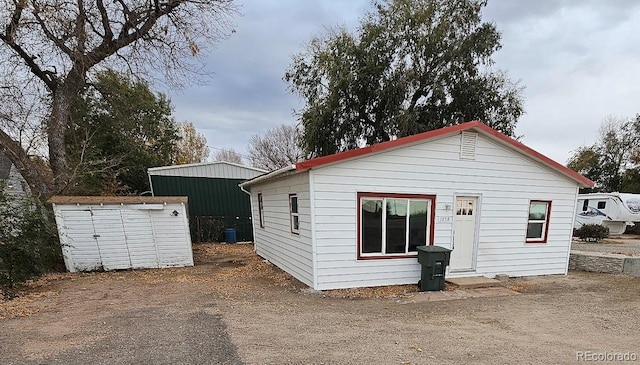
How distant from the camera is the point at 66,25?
31.4 ft

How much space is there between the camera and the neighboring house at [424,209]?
645 cm

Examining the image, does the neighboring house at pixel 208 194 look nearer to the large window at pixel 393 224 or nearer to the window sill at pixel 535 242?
the large window at pixel 393 224

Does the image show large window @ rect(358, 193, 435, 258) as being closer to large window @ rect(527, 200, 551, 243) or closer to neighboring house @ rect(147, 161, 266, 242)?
large window @ rect(527, 200, 551, 243)

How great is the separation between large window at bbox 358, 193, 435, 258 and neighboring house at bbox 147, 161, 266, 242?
33.6 feet

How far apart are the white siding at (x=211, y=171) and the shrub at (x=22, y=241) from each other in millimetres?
7887

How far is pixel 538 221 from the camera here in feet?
26.5

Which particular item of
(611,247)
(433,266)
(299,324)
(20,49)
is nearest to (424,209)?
(433,266)

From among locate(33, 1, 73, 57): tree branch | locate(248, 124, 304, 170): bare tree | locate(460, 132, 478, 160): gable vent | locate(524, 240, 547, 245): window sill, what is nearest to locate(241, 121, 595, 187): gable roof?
locate(460, 132, 478, 160): gable vent

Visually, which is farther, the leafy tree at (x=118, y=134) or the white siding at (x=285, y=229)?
the leafy tree at (x=118, y=134)

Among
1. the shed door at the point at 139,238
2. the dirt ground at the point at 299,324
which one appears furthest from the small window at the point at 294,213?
the shed door at the point at 139,238

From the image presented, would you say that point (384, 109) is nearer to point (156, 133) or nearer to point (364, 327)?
point (364, 327)

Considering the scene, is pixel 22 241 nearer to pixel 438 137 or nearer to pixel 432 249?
pixel 432 249

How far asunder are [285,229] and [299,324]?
372 cm

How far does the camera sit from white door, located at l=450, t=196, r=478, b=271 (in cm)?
739
